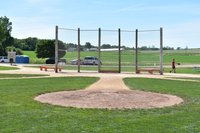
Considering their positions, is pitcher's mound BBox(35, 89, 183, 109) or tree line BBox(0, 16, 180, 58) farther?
tree line BBox(0, 16, 180, 58)

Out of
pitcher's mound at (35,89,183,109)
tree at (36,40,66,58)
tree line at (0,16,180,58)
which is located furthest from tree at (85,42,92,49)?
tree at (36,40,66,58)

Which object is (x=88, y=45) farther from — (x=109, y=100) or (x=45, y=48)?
(x=45, y=48)

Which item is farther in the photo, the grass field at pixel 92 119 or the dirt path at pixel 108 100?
the dirt path at pixel 108 100

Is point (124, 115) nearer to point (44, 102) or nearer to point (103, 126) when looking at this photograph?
point (103, 126)

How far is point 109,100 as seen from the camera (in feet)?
50.0

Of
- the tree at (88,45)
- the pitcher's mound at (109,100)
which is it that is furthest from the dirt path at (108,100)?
the tree at (88,45)

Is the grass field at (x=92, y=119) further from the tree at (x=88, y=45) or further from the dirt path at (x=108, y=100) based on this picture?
the tree at (x=88, y=45)

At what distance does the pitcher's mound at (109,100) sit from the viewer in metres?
14.1

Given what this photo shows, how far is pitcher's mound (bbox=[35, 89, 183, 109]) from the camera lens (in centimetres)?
1415

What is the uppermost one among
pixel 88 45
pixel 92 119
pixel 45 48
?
pixel 45 48

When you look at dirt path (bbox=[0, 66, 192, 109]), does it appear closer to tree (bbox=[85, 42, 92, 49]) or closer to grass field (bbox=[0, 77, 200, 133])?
grass field (bbox=[0, 77, 200, 133])

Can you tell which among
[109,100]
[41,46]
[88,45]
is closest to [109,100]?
[109,100]

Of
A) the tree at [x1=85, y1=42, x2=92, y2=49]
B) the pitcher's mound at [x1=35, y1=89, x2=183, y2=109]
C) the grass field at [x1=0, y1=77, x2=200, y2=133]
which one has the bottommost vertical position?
the grass field at [x1=0, y1=77, x2=200, y2=133]

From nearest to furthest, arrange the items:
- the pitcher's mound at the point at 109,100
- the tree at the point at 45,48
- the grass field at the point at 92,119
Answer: the grass field at the point at 92,119 < the pitcher's mound at the point at 109,100 < the tree at the point at 45,48
